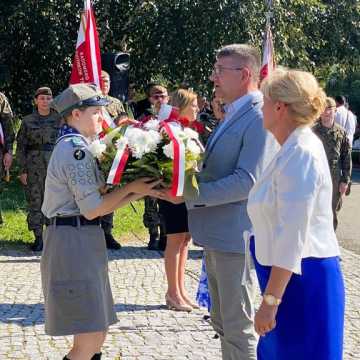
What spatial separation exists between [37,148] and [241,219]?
5.34 meters

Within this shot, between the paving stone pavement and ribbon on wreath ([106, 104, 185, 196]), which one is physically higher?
ribbon on wreath ([106, 104, 185, 196])

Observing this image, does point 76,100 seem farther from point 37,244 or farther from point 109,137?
point 37,244

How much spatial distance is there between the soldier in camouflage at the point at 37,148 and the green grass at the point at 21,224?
70cm

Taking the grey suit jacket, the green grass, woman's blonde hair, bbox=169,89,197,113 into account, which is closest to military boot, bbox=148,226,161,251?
the green grass

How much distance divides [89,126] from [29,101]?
12.7m

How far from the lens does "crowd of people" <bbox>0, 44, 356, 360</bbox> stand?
3113 mm

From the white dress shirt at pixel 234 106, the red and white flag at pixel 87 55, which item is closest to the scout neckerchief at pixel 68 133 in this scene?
the white dress shirt at pixel 234 106

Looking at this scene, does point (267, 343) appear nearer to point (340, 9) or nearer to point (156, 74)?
point (156, 74)

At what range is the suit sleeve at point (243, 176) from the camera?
3893mm

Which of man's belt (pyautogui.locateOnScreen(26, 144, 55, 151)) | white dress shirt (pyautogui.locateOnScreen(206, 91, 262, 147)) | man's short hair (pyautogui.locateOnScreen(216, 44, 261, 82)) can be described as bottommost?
man's belt (pyautogui.locateOnScreen(26, 144, 55, 151))

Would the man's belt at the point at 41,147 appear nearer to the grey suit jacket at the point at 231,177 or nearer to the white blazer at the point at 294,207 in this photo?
the grey suit jacket at the point at 231,177

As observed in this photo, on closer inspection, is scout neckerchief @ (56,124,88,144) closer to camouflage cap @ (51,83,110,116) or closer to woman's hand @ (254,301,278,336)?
camouflage cap @ (51,83,110,116)

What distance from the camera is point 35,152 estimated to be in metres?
8.94

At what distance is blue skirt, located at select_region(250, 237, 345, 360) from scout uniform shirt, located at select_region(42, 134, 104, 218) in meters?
1.17
